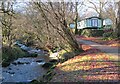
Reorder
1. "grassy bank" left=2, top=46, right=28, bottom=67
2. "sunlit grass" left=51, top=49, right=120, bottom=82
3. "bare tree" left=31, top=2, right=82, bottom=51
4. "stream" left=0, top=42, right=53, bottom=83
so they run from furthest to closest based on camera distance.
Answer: "grassy bank" left=2, top=46, right=28, bottom=67 → "bare tree" left=31, top=2, right=82, bottom=51 → "stream" left=0, top=42, right=53, bottom=83 → "sunlit grass" left=51, top=49, right=120, bottom=82

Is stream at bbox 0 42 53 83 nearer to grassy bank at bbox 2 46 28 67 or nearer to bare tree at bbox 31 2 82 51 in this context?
grassy bank at bbox 2 46 28 67

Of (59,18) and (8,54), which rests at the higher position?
(59,18)

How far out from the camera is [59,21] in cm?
2158

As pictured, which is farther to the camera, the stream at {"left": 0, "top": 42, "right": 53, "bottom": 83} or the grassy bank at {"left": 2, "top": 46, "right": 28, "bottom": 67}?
the grassy bank at {"left": 2, "top": 46, "right": 28, "bottom": 67}

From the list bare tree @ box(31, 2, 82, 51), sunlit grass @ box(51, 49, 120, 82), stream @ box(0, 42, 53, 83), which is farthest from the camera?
bare tree @ box(31, 2, 82, 51)

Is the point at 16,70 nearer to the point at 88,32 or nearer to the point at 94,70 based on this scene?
the point at 94,70

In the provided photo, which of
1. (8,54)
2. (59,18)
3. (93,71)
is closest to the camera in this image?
(93,71)

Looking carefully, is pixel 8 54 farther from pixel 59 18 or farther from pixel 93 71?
pixel 93 71

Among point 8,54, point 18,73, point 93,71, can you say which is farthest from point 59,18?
point 93,71

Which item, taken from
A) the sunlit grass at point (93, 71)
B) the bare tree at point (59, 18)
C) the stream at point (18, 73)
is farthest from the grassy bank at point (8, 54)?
the sunlit grass at point (93, 71)

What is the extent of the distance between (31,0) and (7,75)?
5.90 m

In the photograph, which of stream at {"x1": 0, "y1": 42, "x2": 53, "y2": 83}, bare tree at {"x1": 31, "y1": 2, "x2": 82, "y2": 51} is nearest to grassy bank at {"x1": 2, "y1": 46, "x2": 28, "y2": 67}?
stream at {"x1": 0, "y1": 42, "x2": 53, "y2": 83}

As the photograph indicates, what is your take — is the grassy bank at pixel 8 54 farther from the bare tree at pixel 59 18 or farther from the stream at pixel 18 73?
the bare tree at pixel 59 18

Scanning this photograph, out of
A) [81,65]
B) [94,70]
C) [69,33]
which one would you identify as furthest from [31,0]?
[94,70]
